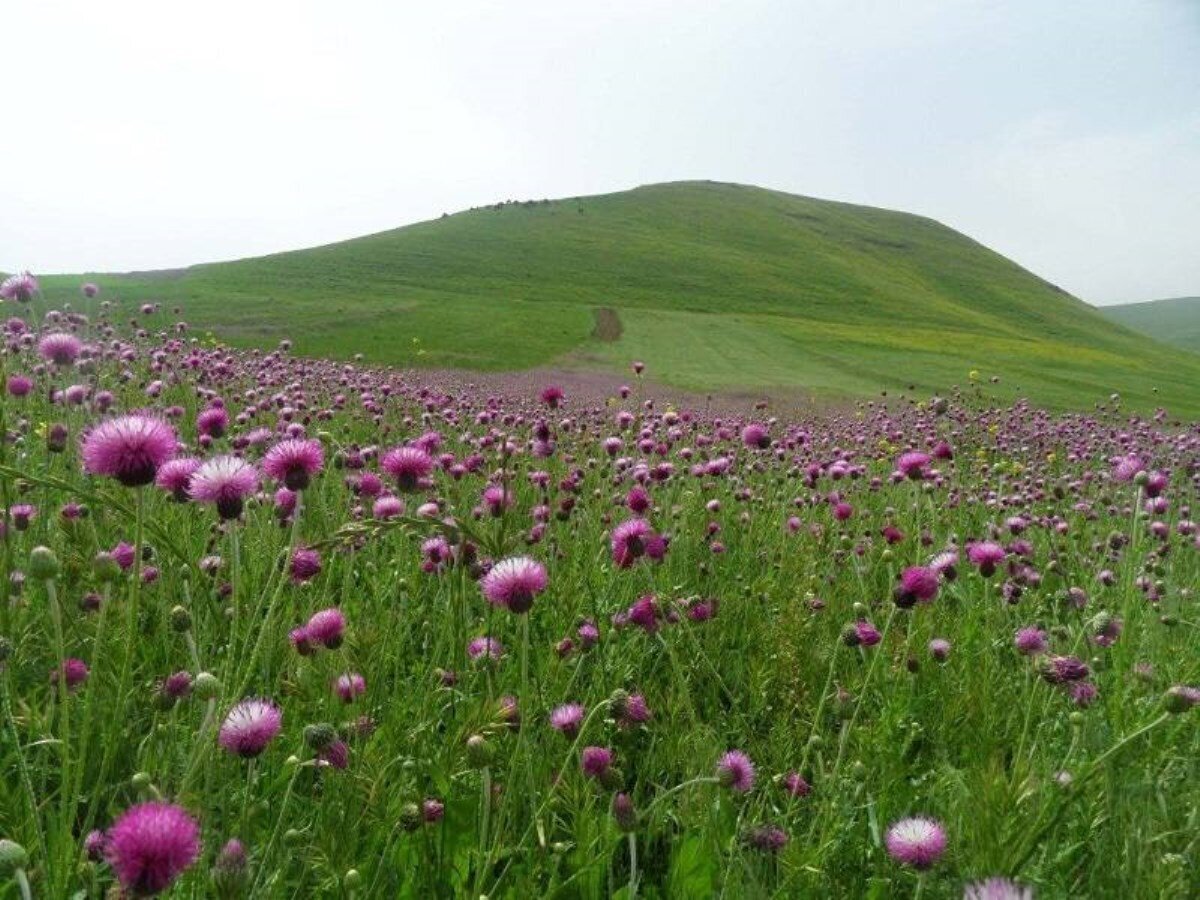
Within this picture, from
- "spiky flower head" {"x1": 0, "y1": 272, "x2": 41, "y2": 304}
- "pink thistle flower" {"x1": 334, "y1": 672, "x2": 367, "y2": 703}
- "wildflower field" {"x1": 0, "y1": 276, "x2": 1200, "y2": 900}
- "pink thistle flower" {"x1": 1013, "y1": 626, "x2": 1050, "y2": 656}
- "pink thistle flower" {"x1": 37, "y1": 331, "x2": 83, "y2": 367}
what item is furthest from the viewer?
"spiky flower head" {"x1": 0, "y1": 272, "x2": 41, "y2": 304}

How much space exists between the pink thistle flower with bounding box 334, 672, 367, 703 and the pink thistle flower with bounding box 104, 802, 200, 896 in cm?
76

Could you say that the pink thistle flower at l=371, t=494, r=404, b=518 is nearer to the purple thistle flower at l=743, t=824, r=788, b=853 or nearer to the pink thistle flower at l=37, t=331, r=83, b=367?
the pink thistle flower at l=37, t=331, r=83, b=367

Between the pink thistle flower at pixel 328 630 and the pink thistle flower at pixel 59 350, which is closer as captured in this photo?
the pink thistle flower at pixel 328 630

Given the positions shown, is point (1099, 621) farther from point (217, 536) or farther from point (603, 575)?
point (217, 536)

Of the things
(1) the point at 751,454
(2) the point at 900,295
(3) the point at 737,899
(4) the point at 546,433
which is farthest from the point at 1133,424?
(2) the point at 900,295

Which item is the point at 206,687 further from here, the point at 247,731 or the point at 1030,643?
the point at 1030,643

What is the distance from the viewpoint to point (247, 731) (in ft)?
5.45

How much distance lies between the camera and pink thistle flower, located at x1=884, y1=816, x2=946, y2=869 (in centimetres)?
166

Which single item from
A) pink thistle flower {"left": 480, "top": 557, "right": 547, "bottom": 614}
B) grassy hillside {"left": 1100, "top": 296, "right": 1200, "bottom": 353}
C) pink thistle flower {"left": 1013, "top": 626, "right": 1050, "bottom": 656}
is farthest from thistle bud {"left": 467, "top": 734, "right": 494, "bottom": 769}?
grassy hillside {"left": 1100, "top": 296, "right": 1200, "bottom": 353}

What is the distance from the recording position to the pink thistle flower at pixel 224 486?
190 cm

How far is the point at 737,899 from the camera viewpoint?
171cm

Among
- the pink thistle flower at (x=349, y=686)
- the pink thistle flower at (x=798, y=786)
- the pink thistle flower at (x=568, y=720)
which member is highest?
the pink thistle flower at (x=349, y=686)

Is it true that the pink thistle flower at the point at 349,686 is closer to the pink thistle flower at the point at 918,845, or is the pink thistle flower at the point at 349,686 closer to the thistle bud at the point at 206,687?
the thistle bud at the point at 206,687

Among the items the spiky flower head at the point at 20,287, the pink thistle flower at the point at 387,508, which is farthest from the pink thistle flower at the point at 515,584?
the spiky flower head at the point at 20,287
